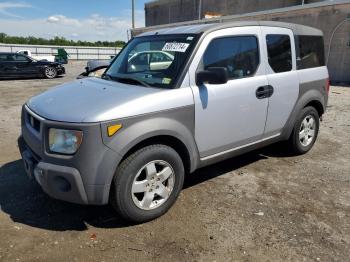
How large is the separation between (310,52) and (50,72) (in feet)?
48.8

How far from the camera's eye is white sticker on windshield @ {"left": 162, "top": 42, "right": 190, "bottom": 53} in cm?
353

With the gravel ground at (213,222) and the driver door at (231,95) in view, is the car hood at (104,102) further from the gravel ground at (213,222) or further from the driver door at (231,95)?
the gravel ground at (213,222)

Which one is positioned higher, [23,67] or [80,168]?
[23,67]

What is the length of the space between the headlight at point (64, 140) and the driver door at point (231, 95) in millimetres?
1225

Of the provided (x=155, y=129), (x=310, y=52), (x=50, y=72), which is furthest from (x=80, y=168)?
(x=50, y=72)

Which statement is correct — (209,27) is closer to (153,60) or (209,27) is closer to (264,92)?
(153,60)

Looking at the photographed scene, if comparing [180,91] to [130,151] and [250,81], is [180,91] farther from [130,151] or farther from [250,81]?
[250,81]

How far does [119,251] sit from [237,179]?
76.5 inches

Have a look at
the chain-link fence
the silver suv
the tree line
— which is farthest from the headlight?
the tree line

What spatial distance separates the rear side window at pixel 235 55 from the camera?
3.62m

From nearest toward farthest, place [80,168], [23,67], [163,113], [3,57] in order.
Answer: [80,168] < [163,113] < [3,57] < [23,67]

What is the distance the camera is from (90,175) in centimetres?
283

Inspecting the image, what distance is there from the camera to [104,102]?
302 cm

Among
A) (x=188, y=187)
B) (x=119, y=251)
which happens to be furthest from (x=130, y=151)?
(x=188, y=187)
